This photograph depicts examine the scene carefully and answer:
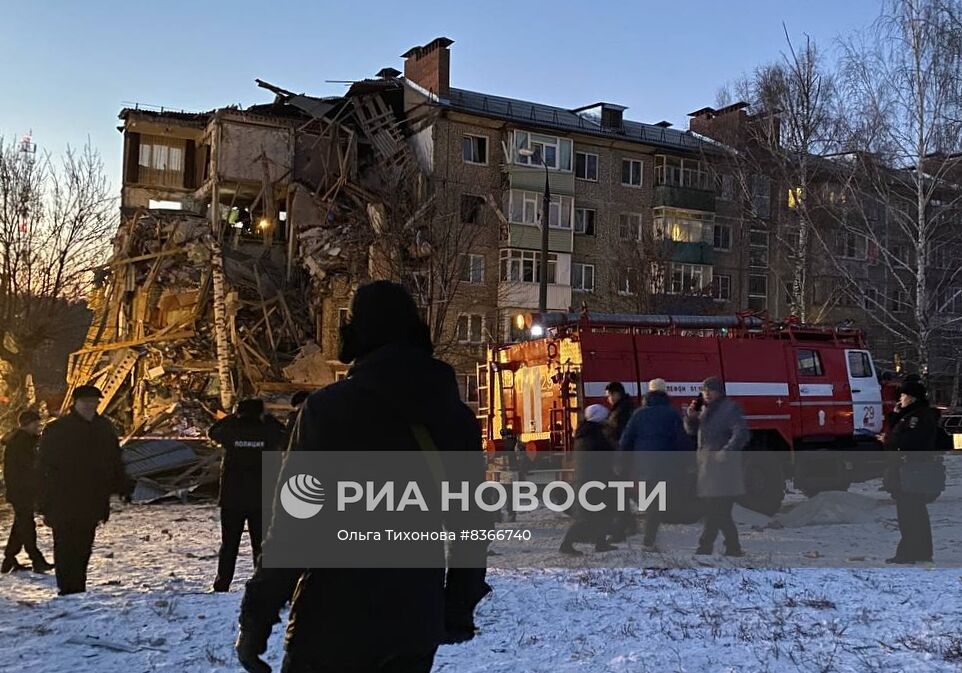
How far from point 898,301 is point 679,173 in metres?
20.3

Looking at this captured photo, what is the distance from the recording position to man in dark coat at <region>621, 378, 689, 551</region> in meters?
9.98

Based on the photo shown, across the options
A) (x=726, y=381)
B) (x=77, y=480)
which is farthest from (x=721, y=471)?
(x=77, y=480)

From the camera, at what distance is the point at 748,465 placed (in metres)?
14.6

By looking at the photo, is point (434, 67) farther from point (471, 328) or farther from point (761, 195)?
point (761, 195)

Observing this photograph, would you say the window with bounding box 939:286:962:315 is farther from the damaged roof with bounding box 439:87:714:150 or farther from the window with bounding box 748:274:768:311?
the window with bounding box 748:274:768:311

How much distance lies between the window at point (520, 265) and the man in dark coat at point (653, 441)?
2748 centimetres

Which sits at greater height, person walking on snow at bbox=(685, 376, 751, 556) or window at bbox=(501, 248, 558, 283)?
A: window at bbox=(501, 248, 558, 283)

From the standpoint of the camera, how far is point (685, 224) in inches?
1661

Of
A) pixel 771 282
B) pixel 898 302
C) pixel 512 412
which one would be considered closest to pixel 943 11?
pixel 898 302

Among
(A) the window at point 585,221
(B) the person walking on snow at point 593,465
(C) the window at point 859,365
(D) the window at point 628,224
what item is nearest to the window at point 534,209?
(A) the window at point 585,221

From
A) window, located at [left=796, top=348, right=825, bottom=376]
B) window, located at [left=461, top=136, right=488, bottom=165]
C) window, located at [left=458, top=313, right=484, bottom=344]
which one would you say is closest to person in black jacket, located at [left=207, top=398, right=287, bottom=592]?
window, located at [left=796, top=348, right=825, bottom=376]

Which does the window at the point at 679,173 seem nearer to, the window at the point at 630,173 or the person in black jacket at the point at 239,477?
the window at the point at 630,173

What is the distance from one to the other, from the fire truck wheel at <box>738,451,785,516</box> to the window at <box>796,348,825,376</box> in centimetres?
182

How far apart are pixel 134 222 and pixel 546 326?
61.8 ft
